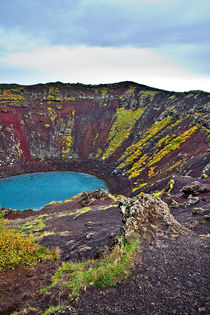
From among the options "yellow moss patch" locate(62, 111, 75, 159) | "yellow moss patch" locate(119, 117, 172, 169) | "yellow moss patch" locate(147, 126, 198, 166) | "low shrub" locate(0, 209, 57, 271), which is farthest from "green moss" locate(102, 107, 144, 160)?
"low shrub" locate(0, 209, 57, 271)

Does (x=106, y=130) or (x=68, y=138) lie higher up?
(x=106, y=130)

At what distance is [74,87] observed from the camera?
104 m

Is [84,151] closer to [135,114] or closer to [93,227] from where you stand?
[135,114]

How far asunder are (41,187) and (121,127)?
4035cm

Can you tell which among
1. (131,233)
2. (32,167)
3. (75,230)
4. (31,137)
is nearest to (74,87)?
(31,137)

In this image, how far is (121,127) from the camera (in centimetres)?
8144

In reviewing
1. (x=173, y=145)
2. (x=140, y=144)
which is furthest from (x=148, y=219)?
(x=140, y=144)

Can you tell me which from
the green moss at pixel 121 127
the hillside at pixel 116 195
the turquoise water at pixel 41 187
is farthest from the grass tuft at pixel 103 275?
the green moss at pixel 121 127

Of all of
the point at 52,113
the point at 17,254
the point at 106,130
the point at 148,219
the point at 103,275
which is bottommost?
the point at 17,254

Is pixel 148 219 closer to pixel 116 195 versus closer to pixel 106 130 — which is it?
pixel 116 195

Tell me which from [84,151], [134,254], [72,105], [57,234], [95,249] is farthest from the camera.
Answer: [72,105]

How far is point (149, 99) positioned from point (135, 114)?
1015 centimetres

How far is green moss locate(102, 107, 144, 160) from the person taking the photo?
246ft

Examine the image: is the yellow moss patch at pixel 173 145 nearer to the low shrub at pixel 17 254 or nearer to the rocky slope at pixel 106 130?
the rocky slope at pixel 106 130
